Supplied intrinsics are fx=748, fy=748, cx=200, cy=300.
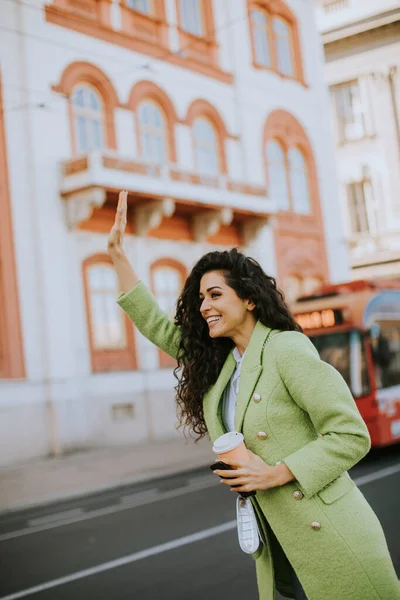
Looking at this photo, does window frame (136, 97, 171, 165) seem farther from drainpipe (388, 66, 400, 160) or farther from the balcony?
drainpipe (388, 66, 400, 160)

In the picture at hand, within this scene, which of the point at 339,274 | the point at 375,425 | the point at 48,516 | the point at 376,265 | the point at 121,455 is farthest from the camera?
the point at 376,265

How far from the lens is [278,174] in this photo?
2270 cm

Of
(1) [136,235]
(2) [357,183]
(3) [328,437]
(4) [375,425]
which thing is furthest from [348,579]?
(2) [357,183]

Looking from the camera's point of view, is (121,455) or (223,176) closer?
(121,455)

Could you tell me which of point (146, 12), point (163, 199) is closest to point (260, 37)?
point (146, 12)

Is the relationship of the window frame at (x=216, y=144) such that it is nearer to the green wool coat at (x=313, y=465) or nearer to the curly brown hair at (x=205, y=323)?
the curly brown hair at (x=205, y=323)

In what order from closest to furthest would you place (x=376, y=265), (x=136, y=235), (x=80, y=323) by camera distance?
(x=80, y=323) → (x=136, y=235) → (x=376, y=265)

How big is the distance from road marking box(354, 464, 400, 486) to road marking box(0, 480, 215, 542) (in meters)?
2.15

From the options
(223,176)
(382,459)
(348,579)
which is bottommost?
(382,459)

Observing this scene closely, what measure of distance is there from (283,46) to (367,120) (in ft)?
25.2

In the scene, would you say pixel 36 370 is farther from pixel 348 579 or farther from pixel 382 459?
pixel 348 579

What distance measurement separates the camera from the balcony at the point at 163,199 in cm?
1600

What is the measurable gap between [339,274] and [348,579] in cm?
2233

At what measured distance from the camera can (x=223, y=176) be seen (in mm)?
18891
